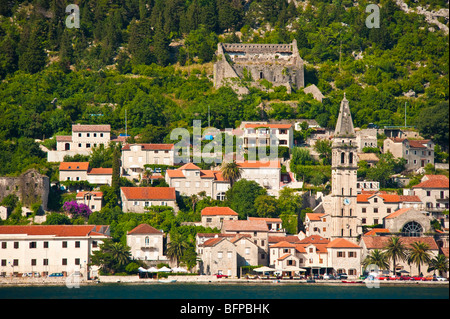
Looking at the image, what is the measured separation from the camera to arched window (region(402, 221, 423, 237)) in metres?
81.8

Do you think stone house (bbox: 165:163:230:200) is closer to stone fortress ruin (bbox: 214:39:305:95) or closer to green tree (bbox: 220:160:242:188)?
green tree (bbox: 220:160:242:188)

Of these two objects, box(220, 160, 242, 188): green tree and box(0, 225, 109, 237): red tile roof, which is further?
box(220, 160, 242, 188): green tree

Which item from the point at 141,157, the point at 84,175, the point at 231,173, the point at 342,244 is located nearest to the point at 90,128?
the point at 141,157

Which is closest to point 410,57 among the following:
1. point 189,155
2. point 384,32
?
point 384,32

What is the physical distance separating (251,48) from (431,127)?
27115 mm

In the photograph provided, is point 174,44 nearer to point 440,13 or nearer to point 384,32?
point 384,32

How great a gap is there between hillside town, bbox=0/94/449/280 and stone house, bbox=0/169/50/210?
0.29 ft

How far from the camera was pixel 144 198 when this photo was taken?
8569 centimetres

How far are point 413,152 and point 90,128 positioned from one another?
3232 cm

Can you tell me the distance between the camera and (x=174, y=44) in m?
123

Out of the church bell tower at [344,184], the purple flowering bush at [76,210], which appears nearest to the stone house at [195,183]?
the purple flowering bush at [76,210]

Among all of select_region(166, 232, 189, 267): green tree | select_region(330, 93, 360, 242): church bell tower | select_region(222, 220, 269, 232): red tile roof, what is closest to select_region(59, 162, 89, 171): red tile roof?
select_region(166, 232, 189, 267): green tree

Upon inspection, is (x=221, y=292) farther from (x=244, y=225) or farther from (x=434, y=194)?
(x=434, y=194)

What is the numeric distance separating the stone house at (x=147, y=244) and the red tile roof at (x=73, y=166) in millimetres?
13358
